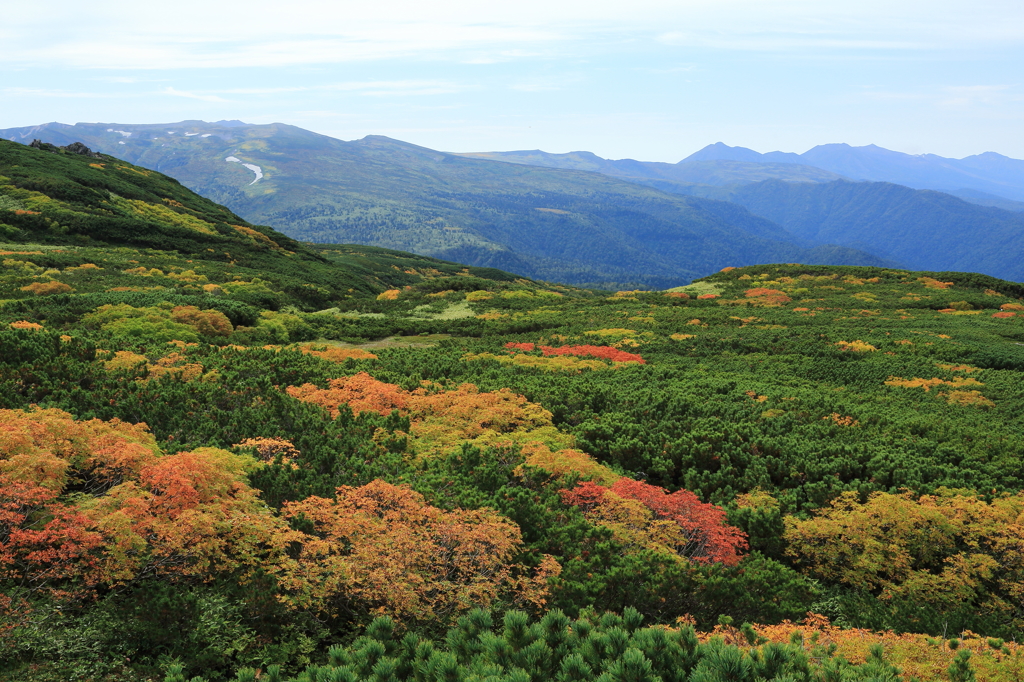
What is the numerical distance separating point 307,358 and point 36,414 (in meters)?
10.6

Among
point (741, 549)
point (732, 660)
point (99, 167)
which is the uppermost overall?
point (99, 167)

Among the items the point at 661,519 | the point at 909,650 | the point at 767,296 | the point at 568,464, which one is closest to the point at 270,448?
the point at 568,464

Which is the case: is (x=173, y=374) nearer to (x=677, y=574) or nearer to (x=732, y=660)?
(x=677, y=574)

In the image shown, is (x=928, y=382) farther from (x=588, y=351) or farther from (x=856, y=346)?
(x=588, y=351)

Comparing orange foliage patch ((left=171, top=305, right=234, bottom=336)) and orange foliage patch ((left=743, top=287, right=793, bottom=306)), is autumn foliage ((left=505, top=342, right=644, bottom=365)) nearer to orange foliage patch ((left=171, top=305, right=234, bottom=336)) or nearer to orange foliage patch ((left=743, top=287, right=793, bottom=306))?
orange foliage patch ((left=171, top=305, right=234, bottom=336))

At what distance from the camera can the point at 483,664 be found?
23.6ft

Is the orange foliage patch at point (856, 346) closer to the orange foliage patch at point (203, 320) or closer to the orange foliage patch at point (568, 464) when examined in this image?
the orange foliage patch at point (568, 464)

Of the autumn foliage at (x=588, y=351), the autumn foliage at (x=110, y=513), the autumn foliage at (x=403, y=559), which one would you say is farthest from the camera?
the autumn foliage at (x=588, y=351)

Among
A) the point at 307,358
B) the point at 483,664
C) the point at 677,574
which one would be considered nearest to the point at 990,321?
the point at 677,574

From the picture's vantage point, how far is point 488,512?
1205 cm

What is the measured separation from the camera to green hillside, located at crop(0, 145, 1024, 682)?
808cm

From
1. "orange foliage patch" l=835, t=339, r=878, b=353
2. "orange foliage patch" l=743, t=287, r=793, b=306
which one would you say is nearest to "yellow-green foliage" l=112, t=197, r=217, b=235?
"orange foliage patch" l=743, t=287, r=793, b=306

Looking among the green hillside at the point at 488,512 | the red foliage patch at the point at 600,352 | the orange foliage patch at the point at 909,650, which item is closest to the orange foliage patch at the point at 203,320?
the green hillside at the point at 488,512

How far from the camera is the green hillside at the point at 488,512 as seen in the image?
→ 318 inches
